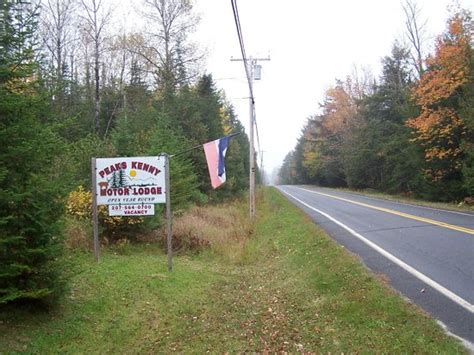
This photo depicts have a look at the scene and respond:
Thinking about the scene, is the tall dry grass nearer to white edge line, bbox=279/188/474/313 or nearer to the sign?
the sign

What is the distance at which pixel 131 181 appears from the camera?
9.34 meters

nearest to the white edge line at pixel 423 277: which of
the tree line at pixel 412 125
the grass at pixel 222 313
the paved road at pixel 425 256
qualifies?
the paved road at pixel 425 256

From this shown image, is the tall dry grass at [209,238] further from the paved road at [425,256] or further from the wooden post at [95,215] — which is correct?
the wooden post at [95,215]

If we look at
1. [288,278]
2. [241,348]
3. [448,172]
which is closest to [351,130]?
[448,172]

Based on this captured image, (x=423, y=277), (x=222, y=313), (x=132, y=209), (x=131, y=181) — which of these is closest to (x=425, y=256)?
(x=423, y=277)

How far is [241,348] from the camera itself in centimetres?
569

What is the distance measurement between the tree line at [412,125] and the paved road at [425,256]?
11.2 metres

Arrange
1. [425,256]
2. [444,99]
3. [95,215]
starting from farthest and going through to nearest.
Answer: [444,99] → [425,256] → [95,215]

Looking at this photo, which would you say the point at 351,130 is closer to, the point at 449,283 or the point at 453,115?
the point at 453,115

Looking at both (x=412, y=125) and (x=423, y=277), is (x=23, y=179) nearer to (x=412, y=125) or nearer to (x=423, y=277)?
(x=423, y=277)

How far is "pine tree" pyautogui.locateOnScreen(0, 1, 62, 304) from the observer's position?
548 cm

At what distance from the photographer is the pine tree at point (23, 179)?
5.48 metres

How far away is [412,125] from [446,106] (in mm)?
2679

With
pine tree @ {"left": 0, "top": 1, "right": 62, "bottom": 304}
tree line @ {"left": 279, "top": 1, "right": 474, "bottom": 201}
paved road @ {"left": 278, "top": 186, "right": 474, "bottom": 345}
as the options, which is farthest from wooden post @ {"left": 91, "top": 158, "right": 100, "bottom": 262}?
tree line @ {"left": 279, "top": 1, "right": 474, "bottom": 201}
